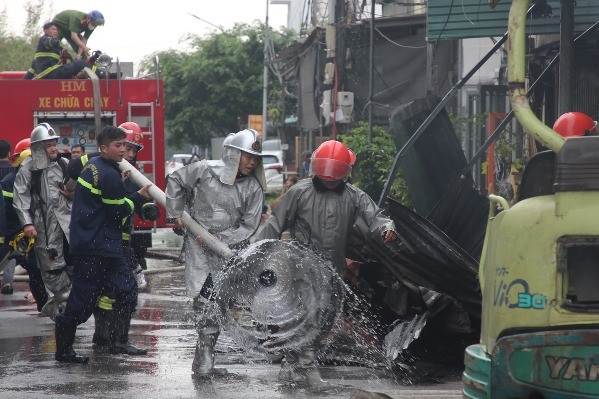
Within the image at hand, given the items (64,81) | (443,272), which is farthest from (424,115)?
(64,81)

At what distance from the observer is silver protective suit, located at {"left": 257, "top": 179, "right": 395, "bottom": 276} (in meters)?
8.68

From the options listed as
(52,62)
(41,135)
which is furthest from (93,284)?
(52,62)

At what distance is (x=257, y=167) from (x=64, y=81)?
7.68 metres

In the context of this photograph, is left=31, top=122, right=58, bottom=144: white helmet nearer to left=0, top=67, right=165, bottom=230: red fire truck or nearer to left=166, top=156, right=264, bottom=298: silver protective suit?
left=166, top=156, right=264, bottom=298: silver protective suit

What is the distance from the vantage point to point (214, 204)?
916 cm

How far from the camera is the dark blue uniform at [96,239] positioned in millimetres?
9312

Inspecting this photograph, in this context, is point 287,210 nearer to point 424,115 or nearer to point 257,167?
point 257,167

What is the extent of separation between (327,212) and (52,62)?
9190 millimetres

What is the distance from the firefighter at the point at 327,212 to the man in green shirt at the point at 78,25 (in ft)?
29.3

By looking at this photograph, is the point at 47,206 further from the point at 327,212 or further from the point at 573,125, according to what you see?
the point at 573,125

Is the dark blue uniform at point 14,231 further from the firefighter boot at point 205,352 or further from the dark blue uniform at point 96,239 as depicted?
the firefighter boot at point 205,352

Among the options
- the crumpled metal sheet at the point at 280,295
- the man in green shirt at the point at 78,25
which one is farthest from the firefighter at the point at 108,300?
the man in green shirt at the point at 78,25

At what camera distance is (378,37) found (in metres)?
25.2

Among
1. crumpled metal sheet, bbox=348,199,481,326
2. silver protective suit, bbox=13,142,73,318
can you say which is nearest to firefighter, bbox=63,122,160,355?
silver protective suit, bbox=13,142,73,318
